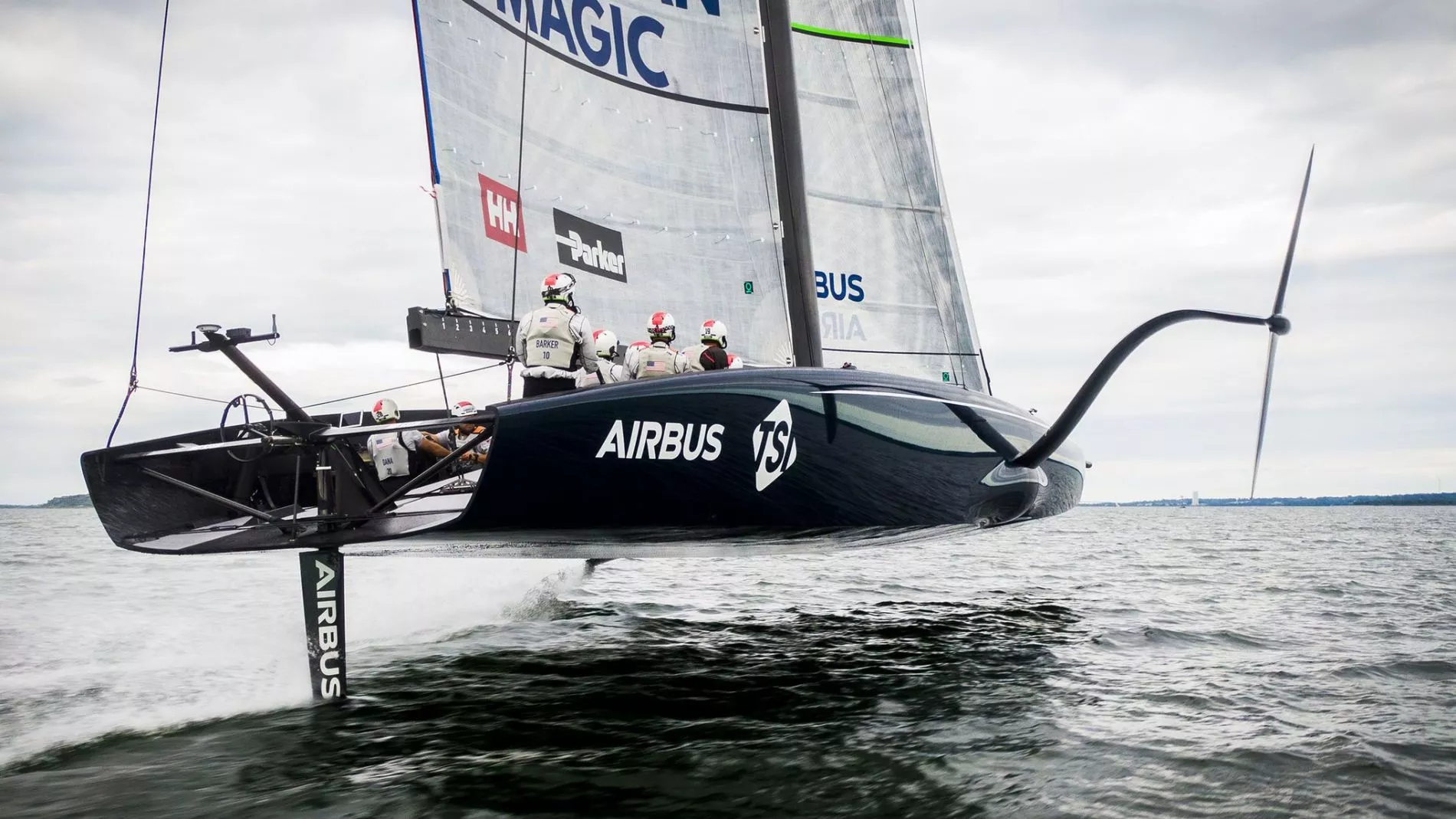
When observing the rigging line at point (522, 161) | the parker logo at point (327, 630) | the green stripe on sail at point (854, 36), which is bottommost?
the parker logo at point (327, 630)

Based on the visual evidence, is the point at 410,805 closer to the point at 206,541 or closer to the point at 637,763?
the point at 637,763

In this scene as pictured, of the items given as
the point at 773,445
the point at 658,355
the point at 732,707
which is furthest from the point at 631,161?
the point at 732,707

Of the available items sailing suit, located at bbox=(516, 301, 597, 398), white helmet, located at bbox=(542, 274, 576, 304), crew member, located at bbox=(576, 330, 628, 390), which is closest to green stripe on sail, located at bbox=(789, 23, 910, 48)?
crew member, located at bbox=(576, 330, 628, 390)

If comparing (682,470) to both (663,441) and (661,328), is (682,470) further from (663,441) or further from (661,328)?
(661,328)

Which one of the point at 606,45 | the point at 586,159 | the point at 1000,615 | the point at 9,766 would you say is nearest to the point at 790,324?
the point at 586,159

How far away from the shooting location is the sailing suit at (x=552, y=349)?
18.6 feet

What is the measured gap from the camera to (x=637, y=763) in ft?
13.7

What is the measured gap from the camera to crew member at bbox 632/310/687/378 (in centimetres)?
617

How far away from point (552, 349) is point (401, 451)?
61.4 inches

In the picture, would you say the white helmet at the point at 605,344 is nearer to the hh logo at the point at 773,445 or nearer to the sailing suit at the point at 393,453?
the sailing suit at the point at 393,453

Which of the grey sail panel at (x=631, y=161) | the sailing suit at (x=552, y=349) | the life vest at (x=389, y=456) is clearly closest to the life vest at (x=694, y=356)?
the grey sail panel at (x=631, y=161)

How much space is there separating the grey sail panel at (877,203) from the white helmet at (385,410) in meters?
3.95

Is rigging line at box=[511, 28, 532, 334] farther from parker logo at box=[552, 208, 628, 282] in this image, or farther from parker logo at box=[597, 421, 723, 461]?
parker logo at box=[597, 421, 723, 461]

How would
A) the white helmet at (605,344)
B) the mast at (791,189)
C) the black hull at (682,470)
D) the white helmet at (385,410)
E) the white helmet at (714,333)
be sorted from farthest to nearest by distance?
the mast at (791,189), the white helmet at (385,410), the white helmet at (714,333), the white helmet at (605,344), the black hull at (682,470)
